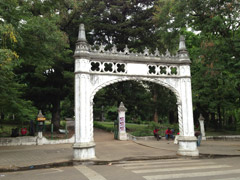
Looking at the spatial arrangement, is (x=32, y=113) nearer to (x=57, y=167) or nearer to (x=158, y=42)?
(x=57, y=167)

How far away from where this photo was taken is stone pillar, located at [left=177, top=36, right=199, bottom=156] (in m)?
11.2

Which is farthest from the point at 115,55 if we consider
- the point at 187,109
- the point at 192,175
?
the point at 192,175

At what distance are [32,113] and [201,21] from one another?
14.7 metres

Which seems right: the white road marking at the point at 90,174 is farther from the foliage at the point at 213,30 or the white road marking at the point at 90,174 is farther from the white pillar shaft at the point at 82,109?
the foliage at the point at 213,30

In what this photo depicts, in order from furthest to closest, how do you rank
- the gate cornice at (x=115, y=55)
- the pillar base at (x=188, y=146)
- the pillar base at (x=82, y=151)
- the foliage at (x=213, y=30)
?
the foliage at (x=213, y=30)
the pillar base at (x=188, y=146)
the gate cornice at (x=115, y=55)
the pillar base at (x=82, y=151)

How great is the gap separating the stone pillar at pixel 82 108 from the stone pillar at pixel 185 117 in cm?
476

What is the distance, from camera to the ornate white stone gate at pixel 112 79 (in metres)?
9.95

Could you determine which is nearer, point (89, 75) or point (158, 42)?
point (89, 75)

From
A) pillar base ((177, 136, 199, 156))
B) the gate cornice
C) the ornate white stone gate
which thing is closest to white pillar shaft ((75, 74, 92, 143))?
the ornate white stone gate

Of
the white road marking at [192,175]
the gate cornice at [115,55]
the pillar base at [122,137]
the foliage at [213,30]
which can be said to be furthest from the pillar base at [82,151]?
the foliage at [213,30]

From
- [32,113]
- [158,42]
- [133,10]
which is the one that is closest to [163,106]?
[158,42]

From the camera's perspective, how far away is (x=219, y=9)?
46.9 feet

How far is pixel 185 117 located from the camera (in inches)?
453

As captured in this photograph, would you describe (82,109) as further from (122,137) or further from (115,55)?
(122,137)
